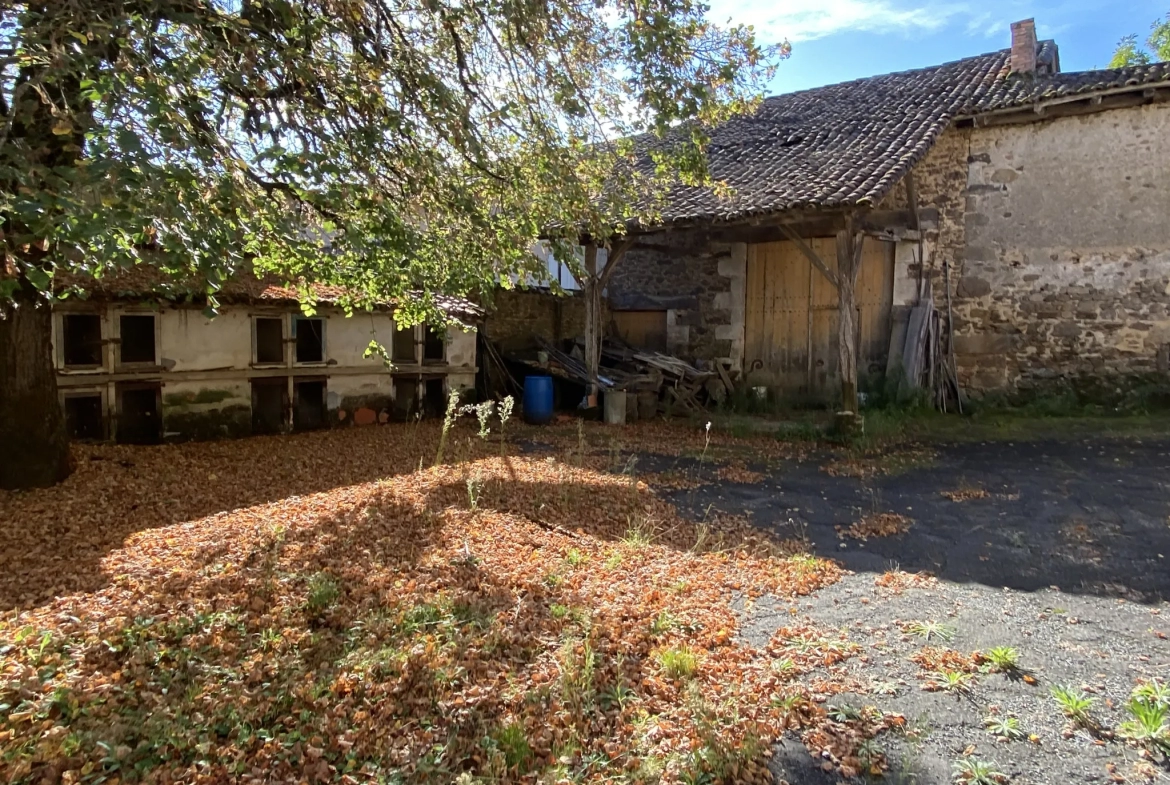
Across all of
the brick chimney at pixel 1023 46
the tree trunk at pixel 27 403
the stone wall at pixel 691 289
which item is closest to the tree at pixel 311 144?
the tree trunk at pixel 27 403

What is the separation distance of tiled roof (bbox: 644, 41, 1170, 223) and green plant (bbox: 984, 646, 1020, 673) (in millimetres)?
5497

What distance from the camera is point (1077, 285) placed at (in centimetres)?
937

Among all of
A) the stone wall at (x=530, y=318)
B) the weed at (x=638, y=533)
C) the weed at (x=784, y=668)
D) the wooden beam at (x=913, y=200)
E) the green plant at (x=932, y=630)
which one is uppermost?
the wooden beam at (x=913, y=200)

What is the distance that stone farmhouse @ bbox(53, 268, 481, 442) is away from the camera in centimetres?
707

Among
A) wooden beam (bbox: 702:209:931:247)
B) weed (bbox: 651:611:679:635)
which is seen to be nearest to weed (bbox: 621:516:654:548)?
weed (bbox: 651:611:679:635)

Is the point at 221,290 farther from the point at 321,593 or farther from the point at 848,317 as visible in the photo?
the point at 848,317

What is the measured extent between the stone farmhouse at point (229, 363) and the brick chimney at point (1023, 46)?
918cm

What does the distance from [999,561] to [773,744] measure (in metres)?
2.65

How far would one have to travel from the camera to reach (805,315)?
10.7m

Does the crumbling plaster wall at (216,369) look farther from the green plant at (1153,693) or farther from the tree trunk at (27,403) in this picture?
the green plant at (1153,693)

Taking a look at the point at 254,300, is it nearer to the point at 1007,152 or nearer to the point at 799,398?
the point at 799,398

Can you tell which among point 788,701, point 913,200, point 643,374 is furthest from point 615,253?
point 788,701

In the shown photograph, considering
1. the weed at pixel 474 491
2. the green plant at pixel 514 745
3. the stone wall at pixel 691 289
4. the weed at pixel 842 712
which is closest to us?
the green plant at pixel 514 745

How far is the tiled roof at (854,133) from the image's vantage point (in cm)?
789
